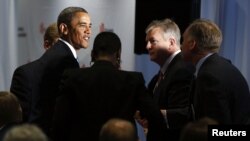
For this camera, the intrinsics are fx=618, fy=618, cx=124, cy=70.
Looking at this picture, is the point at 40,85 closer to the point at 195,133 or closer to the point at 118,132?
the point at 118,132

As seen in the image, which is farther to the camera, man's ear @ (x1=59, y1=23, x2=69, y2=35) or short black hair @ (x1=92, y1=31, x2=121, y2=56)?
man's ear @ (x1=59, y1=23, x2=69, y2=35)

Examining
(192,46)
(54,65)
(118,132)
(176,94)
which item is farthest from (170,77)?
(118,132)

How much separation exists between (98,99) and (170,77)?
555mm

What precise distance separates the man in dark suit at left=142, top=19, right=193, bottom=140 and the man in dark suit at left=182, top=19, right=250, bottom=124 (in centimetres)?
9

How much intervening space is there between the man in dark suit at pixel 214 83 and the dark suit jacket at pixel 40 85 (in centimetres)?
77

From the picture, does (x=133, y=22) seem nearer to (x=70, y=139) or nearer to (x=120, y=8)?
(x=120, y=8)

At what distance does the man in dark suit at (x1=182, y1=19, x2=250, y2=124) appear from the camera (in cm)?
331

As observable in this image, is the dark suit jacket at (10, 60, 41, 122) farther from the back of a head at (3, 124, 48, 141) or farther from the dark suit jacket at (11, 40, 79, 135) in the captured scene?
the back of a head at (3, 124, 48, 141)

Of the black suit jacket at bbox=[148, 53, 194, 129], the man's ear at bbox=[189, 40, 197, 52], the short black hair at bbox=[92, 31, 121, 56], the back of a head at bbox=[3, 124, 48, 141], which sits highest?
the short black hair at bbox=[92, 31, 121, 56]

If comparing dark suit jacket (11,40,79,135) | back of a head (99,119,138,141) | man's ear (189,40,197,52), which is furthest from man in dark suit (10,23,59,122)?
back of a head (99,119,138,141)

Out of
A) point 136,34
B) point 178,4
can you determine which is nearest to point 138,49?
point 136,34

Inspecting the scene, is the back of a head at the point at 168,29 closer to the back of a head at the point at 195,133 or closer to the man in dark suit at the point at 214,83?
the man in dark suit at the point at 214,83

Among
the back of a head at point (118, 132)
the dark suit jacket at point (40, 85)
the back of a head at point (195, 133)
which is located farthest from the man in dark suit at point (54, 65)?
the back of a head at point (195, 133)

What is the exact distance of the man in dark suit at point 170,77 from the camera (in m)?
3.49
